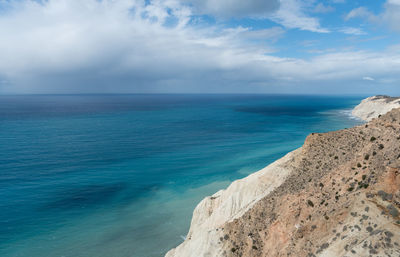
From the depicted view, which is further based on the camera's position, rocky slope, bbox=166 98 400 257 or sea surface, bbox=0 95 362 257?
sea surface, bbox=0 95 362 257

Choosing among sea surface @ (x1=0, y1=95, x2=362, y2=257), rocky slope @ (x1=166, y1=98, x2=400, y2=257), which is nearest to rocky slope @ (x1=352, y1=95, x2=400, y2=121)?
sea surface @ (x1=0, y1=95, x2=362, y2=257)

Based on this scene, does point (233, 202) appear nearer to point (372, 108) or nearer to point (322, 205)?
point (322, 205)

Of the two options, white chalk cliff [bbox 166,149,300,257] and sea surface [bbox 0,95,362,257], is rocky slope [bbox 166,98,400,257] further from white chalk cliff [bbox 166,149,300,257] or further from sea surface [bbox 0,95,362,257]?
sea surface [bbox 0,95,362,257]

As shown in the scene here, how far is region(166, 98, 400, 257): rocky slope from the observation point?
677 inches

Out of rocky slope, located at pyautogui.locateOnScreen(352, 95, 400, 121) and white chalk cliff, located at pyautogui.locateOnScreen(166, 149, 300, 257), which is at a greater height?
rocky slope, located at pyautogui.locateOnScreen(352, 95, 400, 121)

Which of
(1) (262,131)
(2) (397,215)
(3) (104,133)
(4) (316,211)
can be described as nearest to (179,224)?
(4) (316,211)

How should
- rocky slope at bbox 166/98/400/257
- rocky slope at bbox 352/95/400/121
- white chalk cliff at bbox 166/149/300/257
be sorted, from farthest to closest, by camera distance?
rocky slope at bbox 352/95/400/121, white chalk cliff at bbox 166/149/300/257, rocky slope at bbox 166/98/400/257

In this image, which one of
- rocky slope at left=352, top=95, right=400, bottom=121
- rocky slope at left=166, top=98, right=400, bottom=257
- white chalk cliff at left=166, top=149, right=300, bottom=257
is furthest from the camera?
rocky slope at left=352, top=95, right=400, bottom=121

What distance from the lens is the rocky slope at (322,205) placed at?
17.2m

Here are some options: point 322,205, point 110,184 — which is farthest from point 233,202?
point 110,184

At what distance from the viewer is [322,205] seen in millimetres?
21344

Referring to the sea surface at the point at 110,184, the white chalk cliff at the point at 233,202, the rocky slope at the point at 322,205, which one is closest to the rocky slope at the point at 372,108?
the sea surface at the point at 110,184

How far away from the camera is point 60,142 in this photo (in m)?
86.2

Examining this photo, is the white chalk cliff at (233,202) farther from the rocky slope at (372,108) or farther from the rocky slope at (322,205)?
the rocky slope at (372,108)
